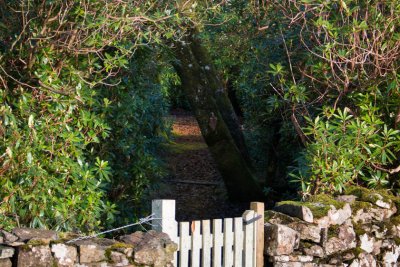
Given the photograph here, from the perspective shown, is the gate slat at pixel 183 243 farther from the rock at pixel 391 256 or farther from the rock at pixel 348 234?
the rock at pixel 391 256

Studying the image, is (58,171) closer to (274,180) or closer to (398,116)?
(398,116)

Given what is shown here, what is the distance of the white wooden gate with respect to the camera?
612cm

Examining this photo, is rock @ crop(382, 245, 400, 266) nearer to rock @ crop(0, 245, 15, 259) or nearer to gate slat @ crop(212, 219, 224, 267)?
gate slat @ crop(212, 219, 224, 267)

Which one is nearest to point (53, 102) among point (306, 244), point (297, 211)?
point (297, 211)

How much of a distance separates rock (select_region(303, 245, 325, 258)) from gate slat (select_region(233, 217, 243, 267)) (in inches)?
33.5

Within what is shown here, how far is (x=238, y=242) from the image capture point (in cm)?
688

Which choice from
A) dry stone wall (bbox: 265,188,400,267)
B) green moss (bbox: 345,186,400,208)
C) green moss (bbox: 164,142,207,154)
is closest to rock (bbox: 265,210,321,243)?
dry stone wall (bbox: 265,188,400,267)

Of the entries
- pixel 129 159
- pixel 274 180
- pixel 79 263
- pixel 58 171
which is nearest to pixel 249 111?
pixel 274 180

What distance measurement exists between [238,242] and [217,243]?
353 mm

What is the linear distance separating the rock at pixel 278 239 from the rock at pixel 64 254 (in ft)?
7.79

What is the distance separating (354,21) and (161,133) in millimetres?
4186

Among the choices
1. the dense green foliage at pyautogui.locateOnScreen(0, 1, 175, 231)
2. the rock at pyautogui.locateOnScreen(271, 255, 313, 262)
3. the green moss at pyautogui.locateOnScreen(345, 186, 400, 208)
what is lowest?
the rock at pyautogui.locateOnScreen(271, 255, 313, 262)

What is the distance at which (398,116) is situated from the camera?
29.7 ft

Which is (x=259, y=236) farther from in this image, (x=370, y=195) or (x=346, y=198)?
(x=370, y=195)
